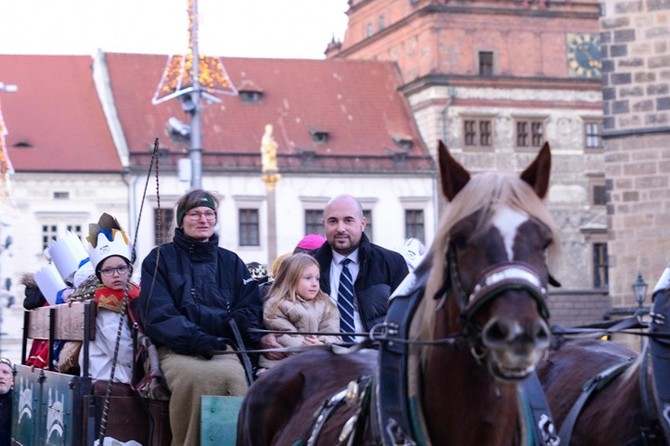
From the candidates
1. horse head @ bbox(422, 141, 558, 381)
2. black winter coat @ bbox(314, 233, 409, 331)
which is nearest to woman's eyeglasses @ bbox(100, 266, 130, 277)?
black winter coat @ bbox(314, 233, 409, 331)

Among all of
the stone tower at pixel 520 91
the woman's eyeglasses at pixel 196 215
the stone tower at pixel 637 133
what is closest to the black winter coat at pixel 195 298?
the woman's eyeglasses at pixel 196 215

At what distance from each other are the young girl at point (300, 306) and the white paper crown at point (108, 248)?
100 centimetres

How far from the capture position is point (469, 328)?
157 inches

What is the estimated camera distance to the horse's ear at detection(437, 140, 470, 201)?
418cm

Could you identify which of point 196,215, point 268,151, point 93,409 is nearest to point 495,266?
point 196,215

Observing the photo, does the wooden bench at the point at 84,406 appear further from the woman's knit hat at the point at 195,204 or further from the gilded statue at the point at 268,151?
the gilded statue at the point at 268,151

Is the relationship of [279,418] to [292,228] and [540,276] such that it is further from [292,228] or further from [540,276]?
[292,228]

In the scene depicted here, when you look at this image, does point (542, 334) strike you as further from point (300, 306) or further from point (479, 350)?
point (300, 306)

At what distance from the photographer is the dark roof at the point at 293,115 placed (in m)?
53.0

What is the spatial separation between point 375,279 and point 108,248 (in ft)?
4.98

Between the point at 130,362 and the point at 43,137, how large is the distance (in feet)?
149

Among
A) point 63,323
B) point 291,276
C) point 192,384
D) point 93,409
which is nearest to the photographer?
point 192,384

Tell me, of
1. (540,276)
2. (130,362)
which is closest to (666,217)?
(130,362)

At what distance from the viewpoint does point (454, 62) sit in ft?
184
